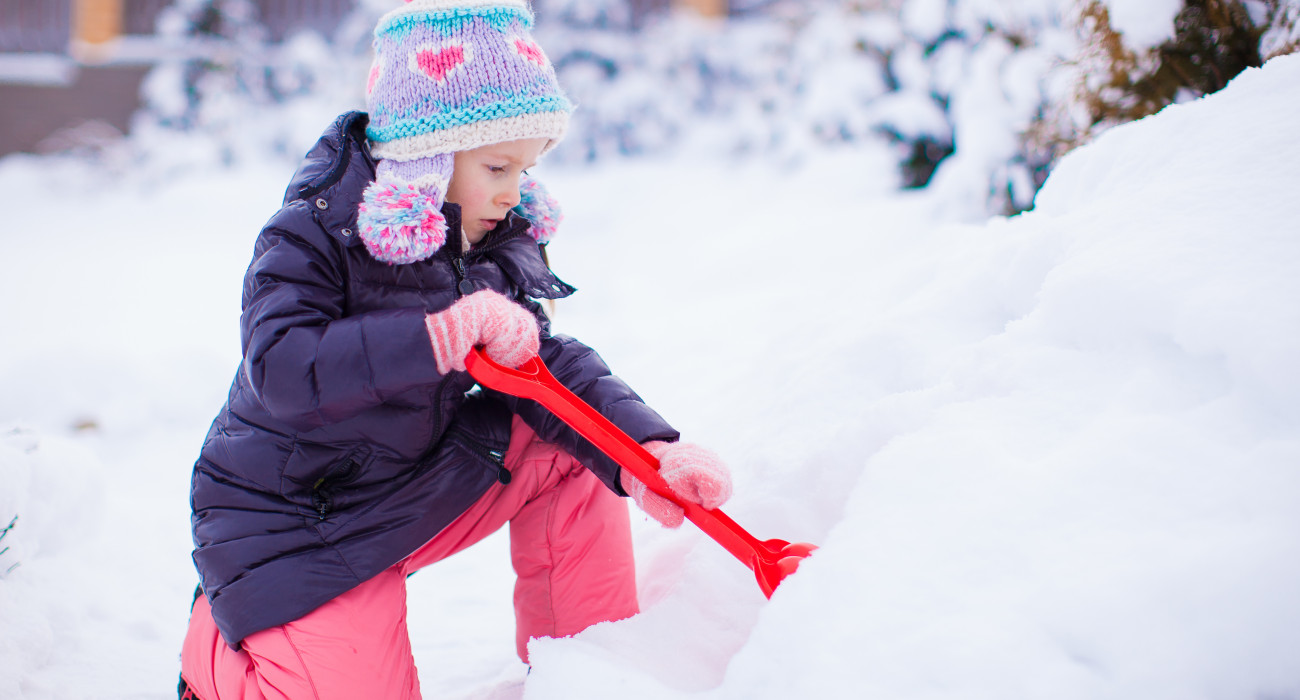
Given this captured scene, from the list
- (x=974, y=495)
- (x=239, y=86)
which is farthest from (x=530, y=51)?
(x=239, y=86)

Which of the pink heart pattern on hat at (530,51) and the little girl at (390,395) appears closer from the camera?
the little girl at (390,395)

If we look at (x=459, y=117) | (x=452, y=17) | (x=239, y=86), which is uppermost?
(x=239, y=86)

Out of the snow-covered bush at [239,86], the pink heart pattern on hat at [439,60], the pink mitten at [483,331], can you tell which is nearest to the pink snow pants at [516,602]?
the pink mitten at [483,331]

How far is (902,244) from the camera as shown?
2.66 meters

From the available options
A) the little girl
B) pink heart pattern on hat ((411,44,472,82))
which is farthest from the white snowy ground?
pink heart pattern on hat ((411,44,472,82))

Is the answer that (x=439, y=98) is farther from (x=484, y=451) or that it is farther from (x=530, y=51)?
(x=484, y=451)

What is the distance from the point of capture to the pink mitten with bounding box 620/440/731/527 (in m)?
1.03

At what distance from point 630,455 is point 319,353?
0.42 m

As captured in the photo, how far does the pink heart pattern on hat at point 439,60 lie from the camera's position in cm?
112

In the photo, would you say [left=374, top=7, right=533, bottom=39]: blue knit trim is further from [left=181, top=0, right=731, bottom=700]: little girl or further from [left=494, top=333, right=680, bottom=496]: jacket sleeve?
[left=494, top=333, right=680, bottom=496]: jacket sleeve

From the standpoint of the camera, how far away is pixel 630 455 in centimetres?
106

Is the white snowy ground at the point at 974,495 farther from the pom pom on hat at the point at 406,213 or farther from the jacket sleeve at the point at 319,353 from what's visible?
the pom pom on hat at the point at 406,213

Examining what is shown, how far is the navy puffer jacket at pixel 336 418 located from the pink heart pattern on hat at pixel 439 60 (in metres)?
0.15

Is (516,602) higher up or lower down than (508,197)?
lower down
